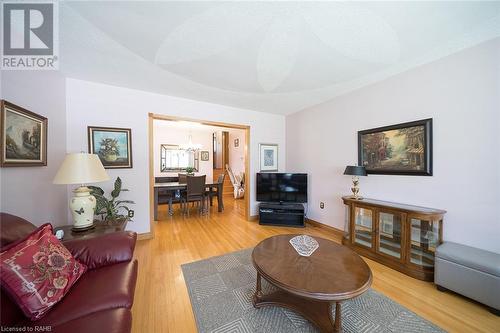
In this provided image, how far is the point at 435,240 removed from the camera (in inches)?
75.9

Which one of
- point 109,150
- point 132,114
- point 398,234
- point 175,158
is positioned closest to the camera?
point 398,234

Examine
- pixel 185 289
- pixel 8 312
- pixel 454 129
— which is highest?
pixel 454 129

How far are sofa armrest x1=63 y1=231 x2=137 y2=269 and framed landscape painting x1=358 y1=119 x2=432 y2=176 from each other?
3.08 metres

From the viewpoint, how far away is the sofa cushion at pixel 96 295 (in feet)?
2.98

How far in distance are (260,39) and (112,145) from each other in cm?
252

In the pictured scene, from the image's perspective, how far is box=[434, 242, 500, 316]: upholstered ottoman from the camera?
4.70ft

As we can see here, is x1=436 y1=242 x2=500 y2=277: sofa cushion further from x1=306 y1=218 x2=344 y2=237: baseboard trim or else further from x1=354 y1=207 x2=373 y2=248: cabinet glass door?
x1=306 y1=218 x2=344 y2=237: baseboard trim

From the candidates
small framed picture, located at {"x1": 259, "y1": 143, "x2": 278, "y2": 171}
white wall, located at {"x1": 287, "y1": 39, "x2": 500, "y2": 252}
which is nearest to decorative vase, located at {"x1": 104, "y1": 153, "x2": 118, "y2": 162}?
small framed picture, located at {"x1": 259, "y1": 143, "x2": 278, "y2": 171}

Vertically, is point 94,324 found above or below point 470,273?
above

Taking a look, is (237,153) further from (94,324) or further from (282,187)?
(94,324)

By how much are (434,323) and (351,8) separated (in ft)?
8.16

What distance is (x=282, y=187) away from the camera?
368cm

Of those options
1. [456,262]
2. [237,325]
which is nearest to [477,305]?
[456,262]

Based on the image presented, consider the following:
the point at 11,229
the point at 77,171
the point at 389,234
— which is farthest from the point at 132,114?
the point at 389,234
